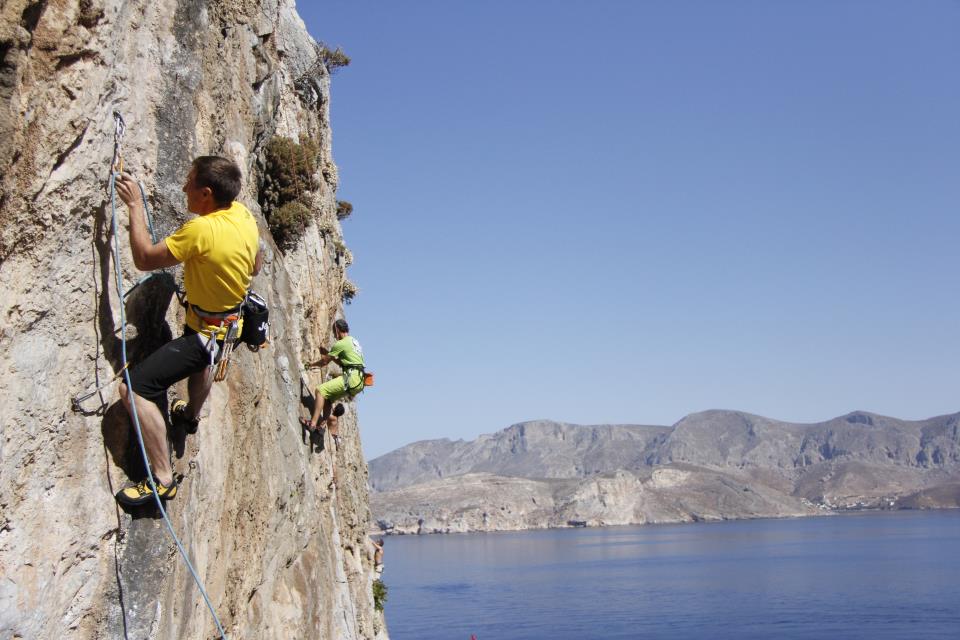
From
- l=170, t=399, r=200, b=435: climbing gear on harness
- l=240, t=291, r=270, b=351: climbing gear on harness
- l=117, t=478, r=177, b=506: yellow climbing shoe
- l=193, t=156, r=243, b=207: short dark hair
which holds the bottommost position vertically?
l=117, t=478, r=177, b=506: yellow climbing shoe

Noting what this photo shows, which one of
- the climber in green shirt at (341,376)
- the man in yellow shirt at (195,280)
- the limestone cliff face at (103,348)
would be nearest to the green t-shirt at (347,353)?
the climber in green shirt at (341,376)

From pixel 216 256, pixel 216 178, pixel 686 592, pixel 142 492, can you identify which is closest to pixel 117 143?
pixel 216 178

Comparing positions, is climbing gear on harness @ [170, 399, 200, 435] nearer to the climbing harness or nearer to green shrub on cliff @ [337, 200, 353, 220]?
the climbing harness

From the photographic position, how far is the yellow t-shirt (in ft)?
20.5

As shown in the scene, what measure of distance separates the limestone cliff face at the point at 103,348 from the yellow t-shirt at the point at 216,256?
1.86ft

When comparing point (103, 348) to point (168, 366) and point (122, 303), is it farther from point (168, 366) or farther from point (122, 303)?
point (168, 366)

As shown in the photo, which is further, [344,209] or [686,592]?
[686,592]

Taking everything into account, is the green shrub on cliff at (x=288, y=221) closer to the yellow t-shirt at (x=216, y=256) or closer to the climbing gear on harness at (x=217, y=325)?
the climbing gear on harness at (x=217, y=325)

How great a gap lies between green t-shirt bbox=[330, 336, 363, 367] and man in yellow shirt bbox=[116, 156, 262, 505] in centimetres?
824

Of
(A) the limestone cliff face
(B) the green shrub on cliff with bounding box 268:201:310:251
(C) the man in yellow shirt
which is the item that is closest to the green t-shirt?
(B) the green shrub on cliff with bounding box 268:201:310:251

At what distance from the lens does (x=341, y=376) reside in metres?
15.0

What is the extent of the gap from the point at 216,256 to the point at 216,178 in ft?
2.15

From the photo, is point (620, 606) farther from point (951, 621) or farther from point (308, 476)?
point (308, 476)

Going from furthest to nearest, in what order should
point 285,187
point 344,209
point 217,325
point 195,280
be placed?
1. point 344,209
2. point 285,187
3. point 217,325
4. point 195,280
